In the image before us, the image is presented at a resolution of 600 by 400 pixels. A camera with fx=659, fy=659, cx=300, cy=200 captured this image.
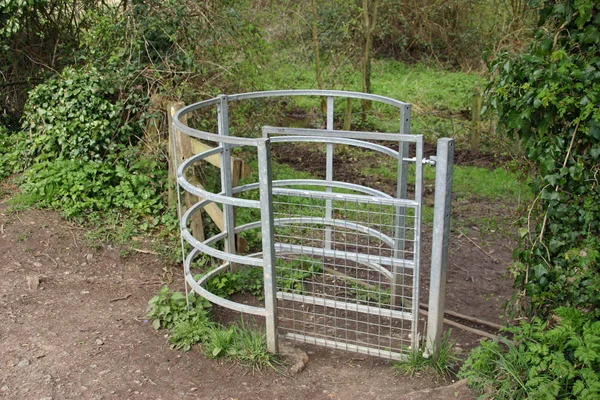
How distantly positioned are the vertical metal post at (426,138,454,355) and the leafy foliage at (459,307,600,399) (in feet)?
1.01

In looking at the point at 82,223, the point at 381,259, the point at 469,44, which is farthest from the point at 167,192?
the point at 469,44

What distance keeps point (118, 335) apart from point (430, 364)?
6.97ft

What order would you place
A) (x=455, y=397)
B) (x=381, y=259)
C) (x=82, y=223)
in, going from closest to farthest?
(x=455, y=397) < (x=381, y=259) < (x=82, y=223)

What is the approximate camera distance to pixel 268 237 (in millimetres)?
3971

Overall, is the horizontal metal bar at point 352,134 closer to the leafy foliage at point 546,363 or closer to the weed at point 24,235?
the leafy foliage at point 546,363

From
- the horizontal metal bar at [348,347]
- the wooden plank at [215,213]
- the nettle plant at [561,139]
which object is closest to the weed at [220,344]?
the horizontal metal bar at [348,347]

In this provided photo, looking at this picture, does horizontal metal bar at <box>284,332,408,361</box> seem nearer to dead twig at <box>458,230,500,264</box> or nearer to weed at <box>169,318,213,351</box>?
weed at <box>169,318,213,351</box>

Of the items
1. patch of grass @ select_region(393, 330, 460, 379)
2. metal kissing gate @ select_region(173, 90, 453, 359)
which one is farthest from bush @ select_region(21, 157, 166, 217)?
patch of grass @ select_region(393, 330, 460, 379)

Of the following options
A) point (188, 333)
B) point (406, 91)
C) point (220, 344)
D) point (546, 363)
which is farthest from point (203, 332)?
point (406, 91)

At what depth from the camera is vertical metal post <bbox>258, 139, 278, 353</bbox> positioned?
12.5 ft

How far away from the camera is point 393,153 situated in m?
4.58

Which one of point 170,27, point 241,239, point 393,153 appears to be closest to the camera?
point 393,153

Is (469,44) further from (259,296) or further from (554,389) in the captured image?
(554,389)

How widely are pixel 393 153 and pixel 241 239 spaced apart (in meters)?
1.59
